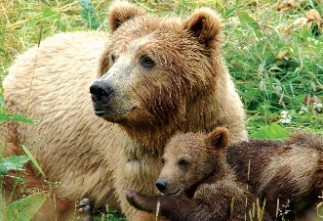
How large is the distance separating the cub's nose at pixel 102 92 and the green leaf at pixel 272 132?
180 centimetres

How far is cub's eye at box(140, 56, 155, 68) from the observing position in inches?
273

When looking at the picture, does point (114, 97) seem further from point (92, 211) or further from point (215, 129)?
point (92, 211)

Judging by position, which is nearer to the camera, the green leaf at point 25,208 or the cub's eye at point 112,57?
the green leaf at point 25,208

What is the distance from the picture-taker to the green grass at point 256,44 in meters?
9.04

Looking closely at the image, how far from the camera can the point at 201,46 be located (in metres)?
7.05

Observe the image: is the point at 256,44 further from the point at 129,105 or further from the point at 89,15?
the point at 129,105

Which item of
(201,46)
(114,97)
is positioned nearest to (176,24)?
(201,46)

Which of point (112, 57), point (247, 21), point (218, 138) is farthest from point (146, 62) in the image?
point (247, 21)

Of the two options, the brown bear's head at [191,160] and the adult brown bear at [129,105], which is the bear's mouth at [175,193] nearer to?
the brown bear's head at [191,160]

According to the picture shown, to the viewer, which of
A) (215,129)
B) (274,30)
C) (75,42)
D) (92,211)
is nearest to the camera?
(215,129)

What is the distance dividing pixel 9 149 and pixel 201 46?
1.94 metres

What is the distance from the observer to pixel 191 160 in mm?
6641

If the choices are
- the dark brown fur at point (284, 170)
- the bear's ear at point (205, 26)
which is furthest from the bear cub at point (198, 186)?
the bear's ear at point (205, 26)

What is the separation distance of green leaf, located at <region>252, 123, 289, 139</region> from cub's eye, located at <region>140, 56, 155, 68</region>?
148 cm
